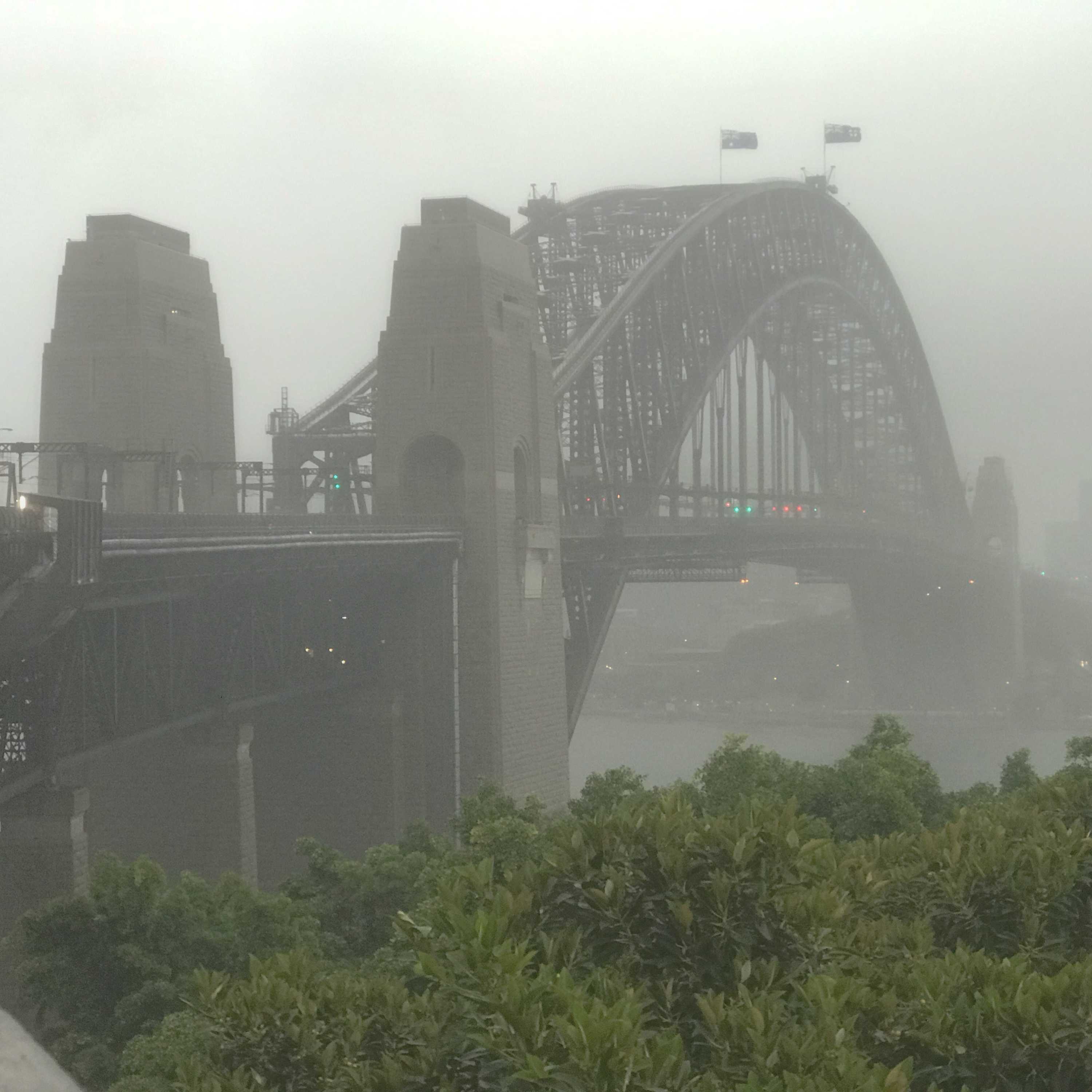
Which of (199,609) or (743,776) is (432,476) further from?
(743,776)

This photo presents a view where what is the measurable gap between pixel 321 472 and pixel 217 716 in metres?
18.4

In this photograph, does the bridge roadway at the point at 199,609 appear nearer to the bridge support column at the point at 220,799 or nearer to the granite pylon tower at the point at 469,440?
the bridge support column at the point at 220,799

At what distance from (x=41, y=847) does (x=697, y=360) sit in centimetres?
5216

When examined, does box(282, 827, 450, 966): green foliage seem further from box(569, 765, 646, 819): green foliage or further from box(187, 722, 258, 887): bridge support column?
box(187, 722, 258, 887): bridge support column

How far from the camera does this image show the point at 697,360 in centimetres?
7831

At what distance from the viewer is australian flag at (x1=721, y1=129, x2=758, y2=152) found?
94938mm

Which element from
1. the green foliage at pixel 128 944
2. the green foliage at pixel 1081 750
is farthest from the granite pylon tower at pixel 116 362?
the green foliage at pixel 1081 750

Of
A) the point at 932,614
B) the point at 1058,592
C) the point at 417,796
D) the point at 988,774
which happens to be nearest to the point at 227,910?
the point at 417,796

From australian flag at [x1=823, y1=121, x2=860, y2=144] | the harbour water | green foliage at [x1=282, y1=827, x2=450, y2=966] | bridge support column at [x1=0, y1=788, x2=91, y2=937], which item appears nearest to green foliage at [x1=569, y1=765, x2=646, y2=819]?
green foliage at [x1=282, y1=827, x2=450, y2=966]

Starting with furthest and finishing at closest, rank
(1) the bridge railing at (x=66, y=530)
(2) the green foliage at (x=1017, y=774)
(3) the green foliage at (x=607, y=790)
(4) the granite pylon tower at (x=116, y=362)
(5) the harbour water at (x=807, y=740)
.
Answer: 1. (5) the harbour water at (x=807, y=740)
2. (4) the granite pylon tower at (x=116, y=362)
3. (2) the green foliage at (x=1017, y=774)
4. (3) the green foliage at (x=607, y=790)
5. (1) the bridge railing at (x=66, y=530)

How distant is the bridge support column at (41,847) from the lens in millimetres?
29156

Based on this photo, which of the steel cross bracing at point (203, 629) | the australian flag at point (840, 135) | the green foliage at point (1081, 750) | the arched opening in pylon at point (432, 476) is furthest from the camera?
the australian flag at point (840, 135)

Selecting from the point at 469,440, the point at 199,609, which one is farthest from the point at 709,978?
the point at 469,440

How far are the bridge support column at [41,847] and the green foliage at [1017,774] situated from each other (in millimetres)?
17666
